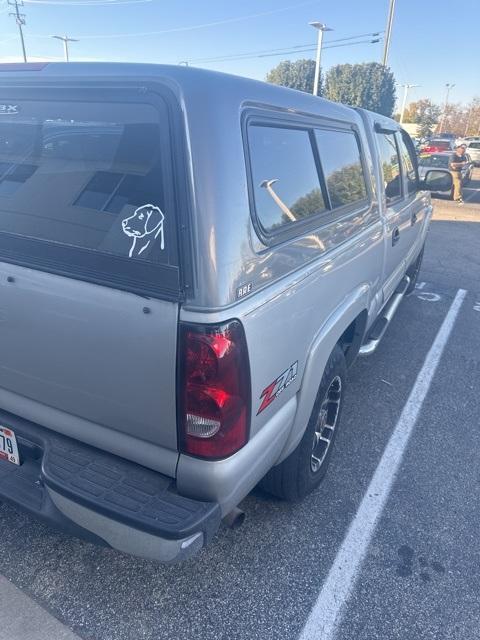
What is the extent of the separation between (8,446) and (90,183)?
115cm

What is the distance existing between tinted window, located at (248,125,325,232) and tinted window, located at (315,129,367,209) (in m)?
0.17

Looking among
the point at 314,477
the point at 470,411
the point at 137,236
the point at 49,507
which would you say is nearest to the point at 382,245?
the point at 470,411

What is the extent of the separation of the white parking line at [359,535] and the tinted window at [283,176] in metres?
1.64

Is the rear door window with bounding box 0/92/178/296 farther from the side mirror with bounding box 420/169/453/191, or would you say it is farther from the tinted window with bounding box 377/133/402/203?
the side mirror with bounding box 420/169/453/191

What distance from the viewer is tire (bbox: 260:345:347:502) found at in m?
2.39

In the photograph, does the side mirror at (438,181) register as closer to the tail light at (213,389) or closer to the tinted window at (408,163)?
the tinted window at (408,163)

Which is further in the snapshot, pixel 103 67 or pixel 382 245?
pixel 382 245

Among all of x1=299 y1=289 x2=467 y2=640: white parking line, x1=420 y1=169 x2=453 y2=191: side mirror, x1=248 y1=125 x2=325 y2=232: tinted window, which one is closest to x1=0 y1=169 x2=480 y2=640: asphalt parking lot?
x1=299 y1=289 x2=467 y2=640: white parking line

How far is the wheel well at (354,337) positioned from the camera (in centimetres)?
313

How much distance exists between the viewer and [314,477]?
8.66ft

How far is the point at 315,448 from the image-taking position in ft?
8.82

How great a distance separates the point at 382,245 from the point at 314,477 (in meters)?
1.72

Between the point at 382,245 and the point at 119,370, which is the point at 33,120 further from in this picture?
the point at 382,245

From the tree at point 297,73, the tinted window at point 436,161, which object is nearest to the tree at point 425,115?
the tree at point 297,73
